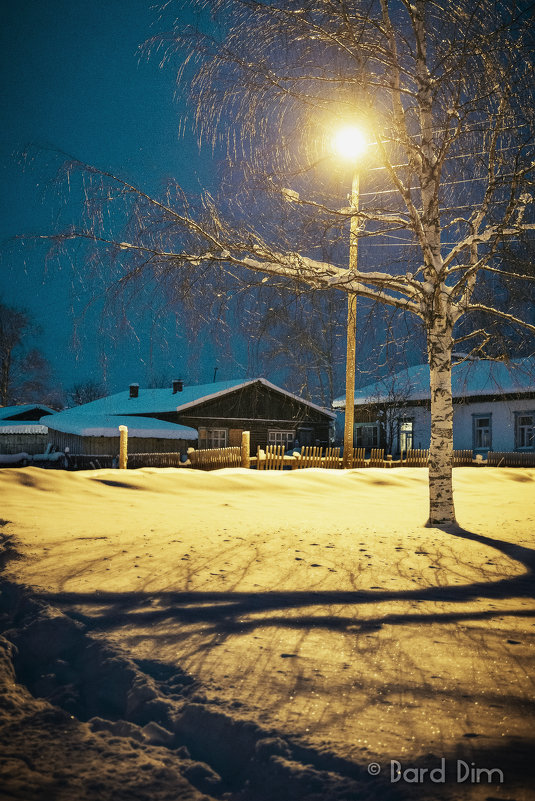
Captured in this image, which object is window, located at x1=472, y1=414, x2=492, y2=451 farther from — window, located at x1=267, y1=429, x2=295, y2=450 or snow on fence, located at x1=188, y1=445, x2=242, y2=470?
snow on fence, located at x1=188, y1=445, x2=242, y2=470

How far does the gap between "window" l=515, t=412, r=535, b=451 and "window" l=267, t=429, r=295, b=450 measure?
13.5 m

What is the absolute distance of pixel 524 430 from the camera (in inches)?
1013

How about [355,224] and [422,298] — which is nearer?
[422,298]

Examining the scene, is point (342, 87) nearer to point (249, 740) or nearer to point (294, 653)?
point (294, 653)

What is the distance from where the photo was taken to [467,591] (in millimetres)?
4605

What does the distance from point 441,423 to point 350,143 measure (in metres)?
4.08

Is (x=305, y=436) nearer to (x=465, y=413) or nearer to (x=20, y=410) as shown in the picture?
(x=465, y=413)

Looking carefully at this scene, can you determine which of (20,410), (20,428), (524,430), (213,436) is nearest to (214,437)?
(213,436)

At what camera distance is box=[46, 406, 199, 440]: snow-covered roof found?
1024 inches

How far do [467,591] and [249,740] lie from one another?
9.62ft

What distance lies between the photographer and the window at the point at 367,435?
3419 cm

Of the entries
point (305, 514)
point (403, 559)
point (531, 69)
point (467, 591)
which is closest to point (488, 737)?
point (467, 591)

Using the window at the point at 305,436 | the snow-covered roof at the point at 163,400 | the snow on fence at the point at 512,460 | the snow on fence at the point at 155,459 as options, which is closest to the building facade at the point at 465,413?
the snow on fence at the point at 512,460

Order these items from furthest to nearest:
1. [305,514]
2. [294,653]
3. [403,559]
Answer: [305,514], [403,559], [294,653]
